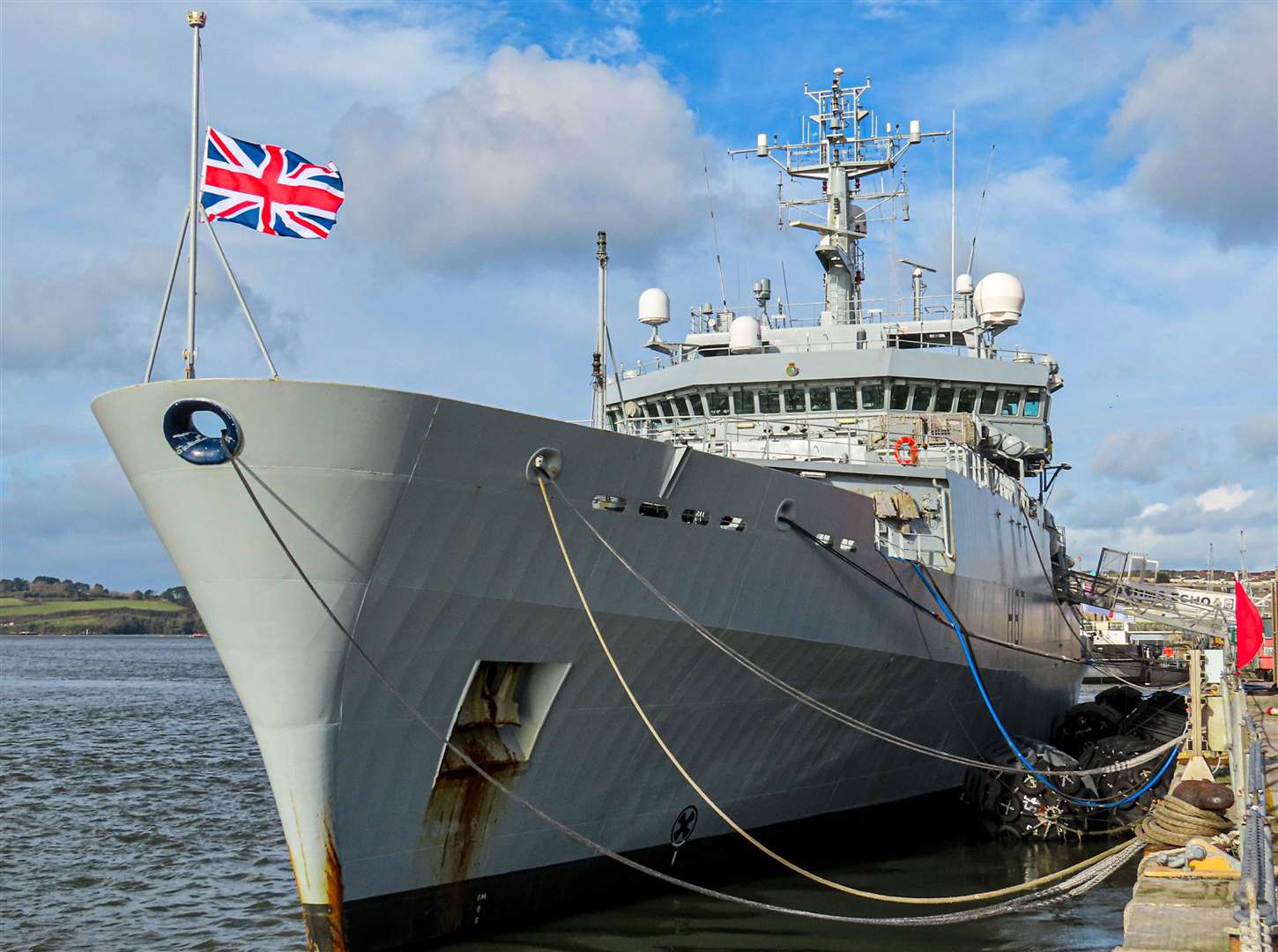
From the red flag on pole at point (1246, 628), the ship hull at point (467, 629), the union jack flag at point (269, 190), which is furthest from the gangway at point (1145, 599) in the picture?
the union jack flag at point (269, 190)

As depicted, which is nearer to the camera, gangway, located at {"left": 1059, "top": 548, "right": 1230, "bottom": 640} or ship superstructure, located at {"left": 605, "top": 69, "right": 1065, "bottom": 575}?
ship superstructure, located at {"left": 605, "top": 69, "right": 1065, "bottom": 575}

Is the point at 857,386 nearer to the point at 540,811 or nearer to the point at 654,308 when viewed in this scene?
the point at 654,308

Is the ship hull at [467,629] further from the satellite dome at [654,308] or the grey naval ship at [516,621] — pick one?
the satellite dome at [654,308]

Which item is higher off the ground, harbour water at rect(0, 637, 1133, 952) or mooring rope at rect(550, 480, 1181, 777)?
mooring rope at rect(550, 480, 1181, 777)

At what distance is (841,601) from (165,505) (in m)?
6.50

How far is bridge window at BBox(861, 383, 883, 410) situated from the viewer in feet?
55.6

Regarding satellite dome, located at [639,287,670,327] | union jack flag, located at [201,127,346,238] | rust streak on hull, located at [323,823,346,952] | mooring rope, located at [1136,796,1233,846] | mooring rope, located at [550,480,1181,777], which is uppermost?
satellite dome, located at [639,287,670,327]

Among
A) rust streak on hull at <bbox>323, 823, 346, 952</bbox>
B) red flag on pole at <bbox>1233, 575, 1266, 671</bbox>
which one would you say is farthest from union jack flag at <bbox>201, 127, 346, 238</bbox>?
red flag on pole at <bbox>1233, 575, 1266, 671</bbox>

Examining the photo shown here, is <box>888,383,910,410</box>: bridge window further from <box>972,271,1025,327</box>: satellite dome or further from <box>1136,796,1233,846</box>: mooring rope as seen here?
<box>1136,796,1233,846</box>: mooring rope

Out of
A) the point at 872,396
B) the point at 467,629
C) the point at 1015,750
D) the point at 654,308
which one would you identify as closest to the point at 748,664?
the point at 467,629

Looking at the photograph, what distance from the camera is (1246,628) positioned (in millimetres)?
18984

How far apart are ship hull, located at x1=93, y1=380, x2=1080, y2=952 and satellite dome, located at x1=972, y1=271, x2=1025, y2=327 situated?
27.1 ft

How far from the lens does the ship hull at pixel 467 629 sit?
27.8 feet

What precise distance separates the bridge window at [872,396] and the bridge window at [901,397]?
0.21 m
